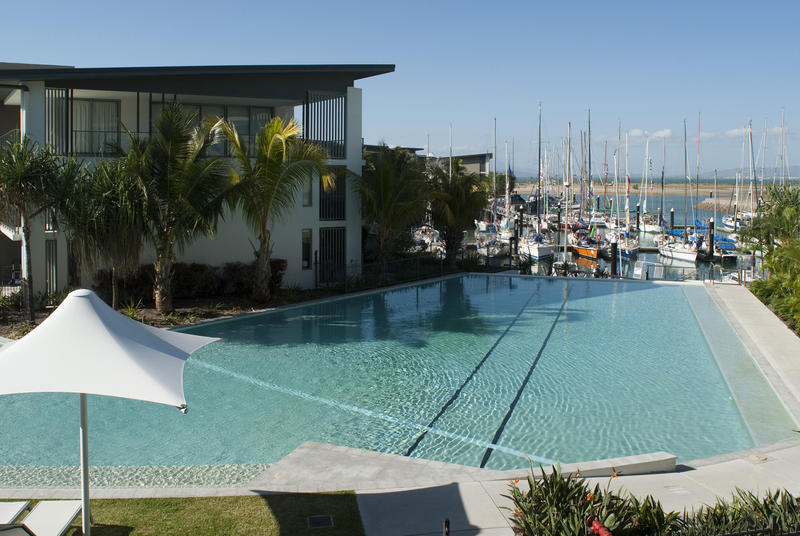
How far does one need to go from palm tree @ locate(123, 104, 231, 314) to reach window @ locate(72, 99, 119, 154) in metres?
2.61

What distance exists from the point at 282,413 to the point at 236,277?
33.7ft

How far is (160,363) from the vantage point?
20.2 ft

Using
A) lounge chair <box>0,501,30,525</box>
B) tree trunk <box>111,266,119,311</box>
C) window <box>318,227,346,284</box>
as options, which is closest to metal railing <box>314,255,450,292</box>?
window <box>318,227,346,284</box>

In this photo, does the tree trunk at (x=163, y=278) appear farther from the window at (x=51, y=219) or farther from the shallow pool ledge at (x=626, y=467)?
the shallow pool ledge at (x=626, y=467)

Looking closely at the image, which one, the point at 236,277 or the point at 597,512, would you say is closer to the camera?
the point at 597,512

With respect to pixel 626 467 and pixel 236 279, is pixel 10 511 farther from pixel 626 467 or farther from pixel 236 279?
pixel 236 279

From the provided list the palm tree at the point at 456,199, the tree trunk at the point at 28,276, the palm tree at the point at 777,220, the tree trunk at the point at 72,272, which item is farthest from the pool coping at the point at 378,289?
the tree trunk at the point at 72,272

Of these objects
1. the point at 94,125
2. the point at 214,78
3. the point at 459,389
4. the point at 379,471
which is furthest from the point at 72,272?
the point at 379,471

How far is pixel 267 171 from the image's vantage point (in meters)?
18.7

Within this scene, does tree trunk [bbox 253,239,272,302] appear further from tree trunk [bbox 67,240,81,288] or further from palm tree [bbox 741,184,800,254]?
palm tree [bbox 741,184,800,254]

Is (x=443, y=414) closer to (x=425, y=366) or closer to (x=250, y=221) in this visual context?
(x=425, y=366)

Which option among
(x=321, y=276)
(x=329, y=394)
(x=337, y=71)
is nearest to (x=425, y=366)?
(x=329, y=394)

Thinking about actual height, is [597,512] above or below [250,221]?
below

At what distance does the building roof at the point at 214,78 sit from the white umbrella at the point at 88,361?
13472 millimetres
